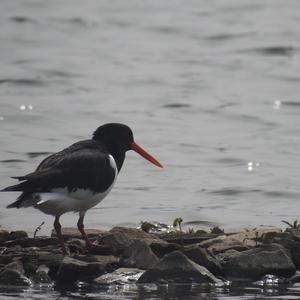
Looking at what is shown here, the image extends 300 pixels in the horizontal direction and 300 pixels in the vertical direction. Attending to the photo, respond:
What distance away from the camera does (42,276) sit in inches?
388

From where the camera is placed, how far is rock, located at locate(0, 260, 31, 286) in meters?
9.69

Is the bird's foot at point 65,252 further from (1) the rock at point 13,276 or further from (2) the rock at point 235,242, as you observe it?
(2) the rock at point 235,242

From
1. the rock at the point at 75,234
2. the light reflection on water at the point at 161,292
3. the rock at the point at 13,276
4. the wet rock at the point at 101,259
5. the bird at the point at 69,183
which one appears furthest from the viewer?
the rock at the point at 75,234

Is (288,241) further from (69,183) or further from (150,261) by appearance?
(69,183)

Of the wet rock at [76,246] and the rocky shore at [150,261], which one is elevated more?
the rocky shore at [150,261]

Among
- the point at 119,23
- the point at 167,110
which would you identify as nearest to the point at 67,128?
the point at 167,110

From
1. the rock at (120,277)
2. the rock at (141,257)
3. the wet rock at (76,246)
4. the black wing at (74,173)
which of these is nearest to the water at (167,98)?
the wet rock at (76,246)

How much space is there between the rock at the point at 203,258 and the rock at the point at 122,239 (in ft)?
1.37

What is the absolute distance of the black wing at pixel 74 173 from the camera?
33.8 feet

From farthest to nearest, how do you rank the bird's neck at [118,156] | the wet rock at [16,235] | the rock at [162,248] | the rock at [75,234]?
the bird's neck at [118,156], the rock at [75,234], the wet rock at [16,235], the rock at [162,248]

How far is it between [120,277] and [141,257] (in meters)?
0.32

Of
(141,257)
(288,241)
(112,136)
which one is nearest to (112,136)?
(112,136)

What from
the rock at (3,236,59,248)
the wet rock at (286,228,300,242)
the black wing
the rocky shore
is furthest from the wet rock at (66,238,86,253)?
the wet rock at (286,228,300,242)

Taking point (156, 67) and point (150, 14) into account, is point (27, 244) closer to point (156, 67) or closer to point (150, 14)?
point (156, 67)
